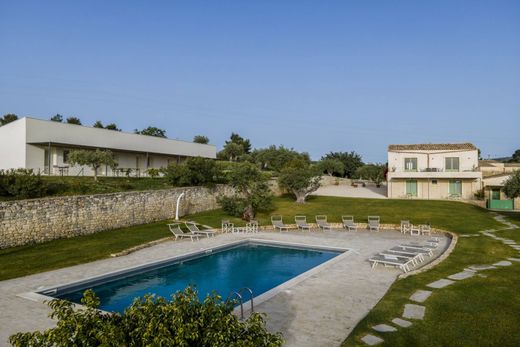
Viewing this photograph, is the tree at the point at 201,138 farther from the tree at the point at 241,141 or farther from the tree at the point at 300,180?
the tree at the point at 300,180

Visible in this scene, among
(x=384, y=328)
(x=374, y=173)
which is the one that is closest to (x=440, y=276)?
(x=384, y=328)

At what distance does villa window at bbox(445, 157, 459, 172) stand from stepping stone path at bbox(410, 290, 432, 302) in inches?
1154

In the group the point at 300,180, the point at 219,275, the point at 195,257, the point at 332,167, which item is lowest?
the point at 219,275

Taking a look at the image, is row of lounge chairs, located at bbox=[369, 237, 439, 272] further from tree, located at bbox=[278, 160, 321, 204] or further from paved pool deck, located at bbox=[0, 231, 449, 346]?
tree, located at bbox=[278, 160, 321, 204]

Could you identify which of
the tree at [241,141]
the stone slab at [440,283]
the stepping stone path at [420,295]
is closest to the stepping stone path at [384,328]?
the stepping stone path at [420,295]

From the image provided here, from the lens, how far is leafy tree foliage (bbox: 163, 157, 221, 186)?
25.2m

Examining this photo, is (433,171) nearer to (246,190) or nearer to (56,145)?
(246,190)

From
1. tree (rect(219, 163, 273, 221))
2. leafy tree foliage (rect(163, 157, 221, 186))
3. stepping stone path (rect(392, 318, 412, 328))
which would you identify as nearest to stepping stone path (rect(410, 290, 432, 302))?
stepping stone path (rect(392, 318, 412, 328))

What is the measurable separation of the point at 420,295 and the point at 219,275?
21.3 feet

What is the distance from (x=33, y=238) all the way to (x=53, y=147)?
624 inches

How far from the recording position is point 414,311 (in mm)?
7629

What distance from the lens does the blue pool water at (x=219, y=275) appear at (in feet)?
33.6

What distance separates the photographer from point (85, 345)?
10.3 feet

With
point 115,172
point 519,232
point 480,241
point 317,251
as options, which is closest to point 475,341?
point 317,251
